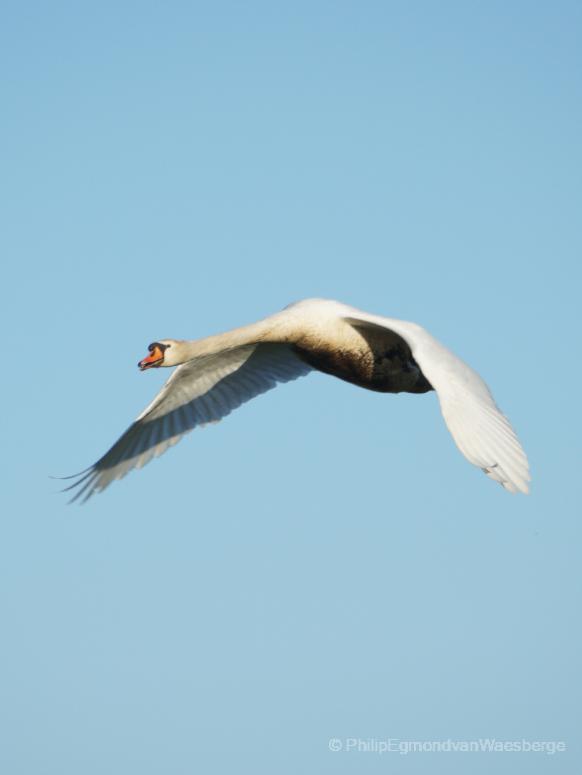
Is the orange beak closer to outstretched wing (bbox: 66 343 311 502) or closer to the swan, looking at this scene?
the swan

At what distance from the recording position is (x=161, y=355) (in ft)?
45.8

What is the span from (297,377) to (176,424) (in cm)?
138

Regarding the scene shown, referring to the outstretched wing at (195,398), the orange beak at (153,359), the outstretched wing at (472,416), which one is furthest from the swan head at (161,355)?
the outstretched wing at (472,416)

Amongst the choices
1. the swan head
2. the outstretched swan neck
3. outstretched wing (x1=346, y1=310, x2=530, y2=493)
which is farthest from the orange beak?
outstretched wing (x1=346, y1=310, x2=530, y2=493)

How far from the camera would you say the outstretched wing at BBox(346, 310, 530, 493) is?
1003 centimetres

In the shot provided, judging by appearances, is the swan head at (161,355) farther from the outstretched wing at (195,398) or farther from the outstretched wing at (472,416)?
the outstretched wing at (472,416)

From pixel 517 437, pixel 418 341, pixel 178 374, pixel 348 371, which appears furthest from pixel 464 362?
pixel 178 374

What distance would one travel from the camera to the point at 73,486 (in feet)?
48.6

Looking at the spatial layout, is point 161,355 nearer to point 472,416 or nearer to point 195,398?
point 195,398

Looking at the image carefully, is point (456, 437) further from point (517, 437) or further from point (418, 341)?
point (418, 341)

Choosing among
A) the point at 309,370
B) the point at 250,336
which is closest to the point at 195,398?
the point at 309,370

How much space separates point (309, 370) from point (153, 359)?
7.47 feet

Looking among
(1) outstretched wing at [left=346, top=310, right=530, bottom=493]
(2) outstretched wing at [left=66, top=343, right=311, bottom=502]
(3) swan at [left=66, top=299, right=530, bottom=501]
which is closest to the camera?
(1) outstretched wing at [left=346, top=310, right=530, bottom=493]

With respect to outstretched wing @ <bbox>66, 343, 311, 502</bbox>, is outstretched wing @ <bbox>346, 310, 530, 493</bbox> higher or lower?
lower
